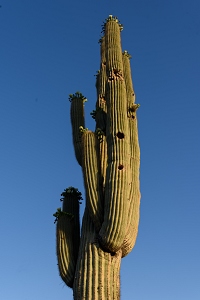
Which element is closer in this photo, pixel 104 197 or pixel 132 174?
pixel 104 197

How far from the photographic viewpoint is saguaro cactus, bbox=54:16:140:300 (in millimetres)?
7129

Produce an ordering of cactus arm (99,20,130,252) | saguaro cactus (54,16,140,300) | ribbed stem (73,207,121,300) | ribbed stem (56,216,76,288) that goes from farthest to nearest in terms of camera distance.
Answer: ribbed stem (56,216,76,288)
cactus arm (99,20,130,252)
saguaro cactus (54,16,140,300)
ribbed stem (73,207,121,300)

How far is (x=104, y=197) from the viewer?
7.79m

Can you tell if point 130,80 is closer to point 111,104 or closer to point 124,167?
point 111,104

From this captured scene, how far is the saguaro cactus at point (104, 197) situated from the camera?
23.4ft

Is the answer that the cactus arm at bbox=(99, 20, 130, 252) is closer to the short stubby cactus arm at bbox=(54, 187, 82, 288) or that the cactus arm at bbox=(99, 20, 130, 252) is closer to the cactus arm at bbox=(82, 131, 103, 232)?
the cactus arm at bbox=(82, 131, 103, 232)

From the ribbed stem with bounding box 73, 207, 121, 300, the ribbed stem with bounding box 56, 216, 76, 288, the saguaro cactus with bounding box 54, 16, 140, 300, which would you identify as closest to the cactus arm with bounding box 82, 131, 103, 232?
the saguaro cactus with bounding box 54, 16, 140, 300

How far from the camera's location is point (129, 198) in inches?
308

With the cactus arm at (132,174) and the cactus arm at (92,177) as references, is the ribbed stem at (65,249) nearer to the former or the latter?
the cactus arm at (92,177)

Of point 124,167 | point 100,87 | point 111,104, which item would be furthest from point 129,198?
point 100,87

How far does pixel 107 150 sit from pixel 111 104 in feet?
3.25

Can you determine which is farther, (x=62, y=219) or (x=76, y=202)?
(x=76, y=202)

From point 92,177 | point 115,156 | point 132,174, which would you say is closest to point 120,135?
point 115,156

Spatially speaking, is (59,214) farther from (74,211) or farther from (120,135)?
(120,135)
